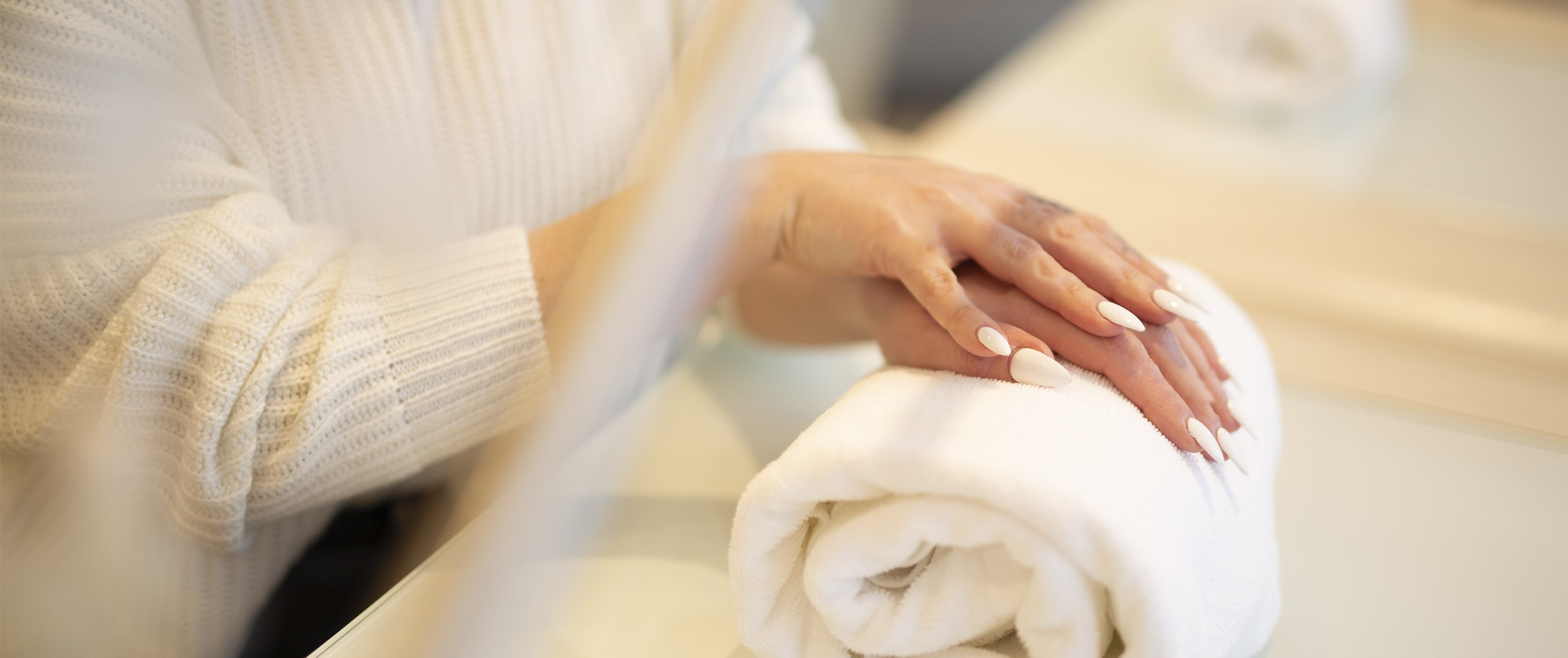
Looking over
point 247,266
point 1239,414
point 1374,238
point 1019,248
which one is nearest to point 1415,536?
point 1239,414

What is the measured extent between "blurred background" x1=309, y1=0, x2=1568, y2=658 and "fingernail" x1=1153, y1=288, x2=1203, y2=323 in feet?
0.45

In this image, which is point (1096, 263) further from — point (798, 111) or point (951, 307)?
point (798, 111)

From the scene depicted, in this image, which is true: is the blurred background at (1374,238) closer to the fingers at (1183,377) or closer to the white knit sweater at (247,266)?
the fingers at (1183,377)

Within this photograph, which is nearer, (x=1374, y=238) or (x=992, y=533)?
(x=992, y=533)

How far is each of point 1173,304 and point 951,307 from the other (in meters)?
0.09

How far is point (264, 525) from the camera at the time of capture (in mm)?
401

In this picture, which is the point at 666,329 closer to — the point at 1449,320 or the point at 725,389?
the point at 725,389

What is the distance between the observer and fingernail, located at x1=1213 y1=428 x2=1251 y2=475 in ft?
1.22

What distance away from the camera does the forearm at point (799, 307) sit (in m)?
0.50

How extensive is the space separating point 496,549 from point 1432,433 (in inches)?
19.1

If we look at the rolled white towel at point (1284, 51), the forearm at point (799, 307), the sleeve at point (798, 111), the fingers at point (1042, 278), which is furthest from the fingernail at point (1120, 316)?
the rolled white towel at point (1284, 51)

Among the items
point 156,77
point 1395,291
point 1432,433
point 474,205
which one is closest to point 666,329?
point 474,205

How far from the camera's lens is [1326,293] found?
26.9 inches

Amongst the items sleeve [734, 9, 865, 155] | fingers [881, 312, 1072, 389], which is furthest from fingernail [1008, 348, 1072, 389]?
sleeve [734, 9, 865, 155]
